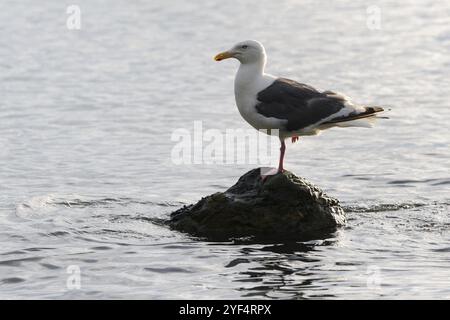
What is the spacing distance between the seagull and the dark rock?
287mm

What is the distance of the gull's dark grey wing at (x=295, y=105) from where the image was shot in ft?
40.8

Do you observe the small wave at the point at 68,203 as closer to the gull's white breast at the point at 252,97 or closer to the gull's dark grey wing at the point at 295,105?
the gull's white breast at the point at 252,97

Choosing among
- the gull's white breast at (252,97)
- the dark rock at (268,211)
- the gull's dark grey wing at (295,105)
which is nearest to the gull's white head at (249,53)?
the gull's white breast at (252,97)

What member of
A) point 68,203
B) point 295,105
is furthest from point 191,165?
point 295,105

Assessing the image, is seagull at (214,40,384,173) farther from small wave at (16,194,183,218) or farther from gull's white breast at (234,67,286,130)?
small wave at (16,194,183,218)

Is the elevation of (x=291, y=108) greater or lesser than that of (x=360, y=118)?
greater

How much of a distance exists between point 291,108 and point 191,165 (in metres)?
4.86

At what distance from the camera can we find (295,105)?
41.1 feet

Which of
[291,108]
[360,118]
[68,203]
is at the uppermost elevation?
[291,108]

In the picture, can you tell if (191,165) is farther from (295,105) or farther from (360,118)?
(360,118)

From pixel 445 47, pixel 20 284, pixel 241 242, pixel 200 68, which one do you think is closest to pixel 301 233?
pixel 241 242

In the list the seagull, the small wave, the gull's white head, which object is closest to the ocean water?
the small wave

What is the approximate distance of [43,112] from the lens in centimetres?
2061
